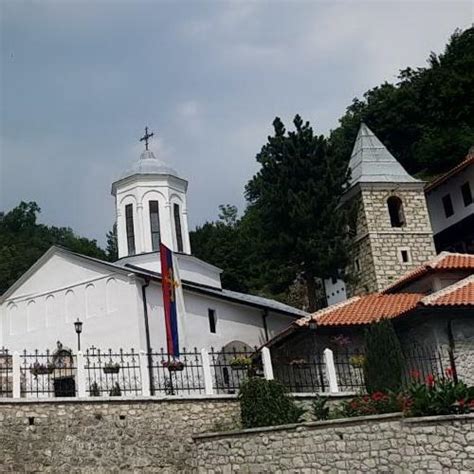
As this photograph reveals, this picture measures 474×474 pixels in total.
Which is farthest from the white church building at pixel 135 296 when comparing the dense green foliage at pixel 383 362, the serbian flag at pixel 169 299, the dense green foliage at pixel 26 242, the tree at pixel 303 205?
the dense green foliage at pixel 26 242

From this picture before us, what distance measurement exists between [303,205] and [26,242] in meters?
35.3

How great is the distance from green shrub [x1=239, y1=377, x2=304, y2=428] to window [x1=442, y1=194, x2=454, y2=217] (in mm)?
21716

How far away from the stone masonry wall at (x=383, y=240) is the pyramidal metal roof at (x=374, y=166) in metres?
0.51

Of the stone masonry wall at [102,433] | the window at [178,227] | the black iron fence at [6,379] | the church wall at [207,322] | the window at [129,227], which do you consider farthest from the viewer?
the window at [178,227]

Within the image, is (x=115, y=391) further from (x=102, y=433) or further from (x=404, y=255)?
(x=404, y=255)

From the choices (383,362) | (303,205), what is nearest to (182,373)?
(383,362)

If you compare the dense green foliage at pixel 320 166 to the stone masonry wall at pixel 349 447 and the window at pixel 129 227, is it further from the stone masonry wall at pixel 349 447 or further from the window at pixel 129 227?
Answer: the stone masonry wall at pixel 349 447

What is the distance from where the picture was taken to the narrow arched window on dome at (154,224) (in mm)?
28547

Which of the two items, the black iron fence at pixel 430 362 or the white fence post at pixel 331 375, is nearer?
the white fence post at pixel 331 375

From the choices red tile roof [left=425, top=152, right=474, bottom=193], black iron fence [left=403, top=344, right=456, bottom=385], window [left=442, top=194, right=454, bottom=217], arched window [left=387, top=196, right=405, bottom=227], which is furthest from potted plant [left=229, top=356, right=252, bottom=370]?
window [left=442, top=194, right=454, bottom=217]

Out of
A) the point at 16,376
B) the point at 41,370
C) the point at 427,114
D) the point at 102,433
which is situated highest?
the point at 427,114

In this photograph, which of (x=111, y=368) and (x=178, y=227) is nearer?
(x=111, y=368)

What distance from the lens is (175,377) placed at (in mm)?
17719

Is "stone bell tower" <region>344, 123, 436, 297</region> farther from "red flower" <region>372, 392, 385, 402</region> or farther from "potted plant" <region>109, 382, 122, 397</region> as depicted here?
"potted plant" <region>109, 382, 122, 397</region>
